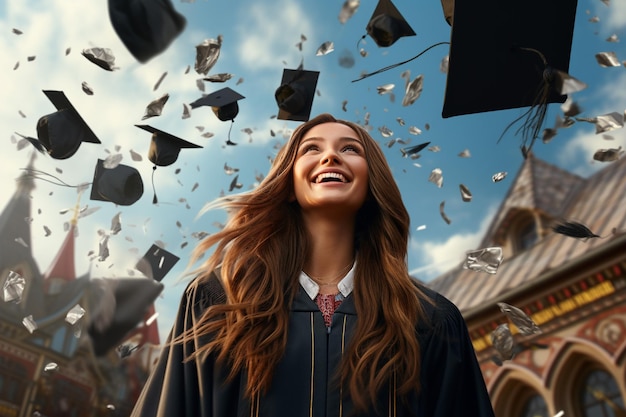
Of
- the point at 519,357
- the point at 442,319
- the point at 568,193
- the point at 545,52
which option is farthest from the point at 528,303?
the point at 442,319

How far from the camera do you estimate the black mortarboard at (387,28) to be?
121 inches

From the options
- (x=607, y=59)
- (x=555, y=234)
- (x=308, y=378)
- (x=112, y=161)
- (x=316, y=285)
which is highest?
(x=555, y=234)

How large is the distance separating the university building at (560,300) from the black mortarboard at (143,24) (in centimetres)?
921

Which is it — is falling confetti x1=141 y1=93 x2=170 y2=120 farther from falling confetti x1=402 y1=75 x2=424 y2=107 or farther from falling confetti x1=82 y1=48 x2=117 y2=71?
falling confetti x1=402 y1=75 x2=424 y2=107

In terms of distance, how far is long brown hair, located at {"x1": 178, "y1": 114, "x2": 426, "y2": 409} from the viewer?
1963 millimetres

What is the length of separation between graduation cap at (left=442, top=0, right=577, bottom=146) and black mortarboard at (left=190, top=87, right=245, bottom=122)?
3.32 feet

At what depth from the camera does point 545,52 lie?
3.25 m

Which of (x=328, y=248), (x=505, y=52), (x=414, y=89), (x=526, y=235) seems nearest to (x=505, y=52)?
(x=505, y=52)

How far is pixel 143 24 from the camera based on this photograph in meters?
2.63

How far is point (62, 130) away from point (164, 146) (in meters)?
0.45

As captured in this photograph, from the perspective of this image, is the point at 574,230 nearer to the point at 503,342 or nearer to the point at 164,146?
the point at 503,342

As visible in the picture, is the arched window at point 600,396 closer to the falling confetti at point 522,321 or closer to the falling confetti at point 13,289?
the falling confetti at point 522,321

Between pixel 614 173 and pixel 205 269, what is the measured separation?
1467 cm

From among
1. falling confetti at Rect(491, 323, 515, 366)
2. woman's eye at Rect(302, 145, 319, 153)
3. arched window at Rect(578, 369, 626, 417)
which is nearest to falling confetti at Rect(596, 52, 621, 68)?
falling confetti at Rect(491, 323, 515, 366)
